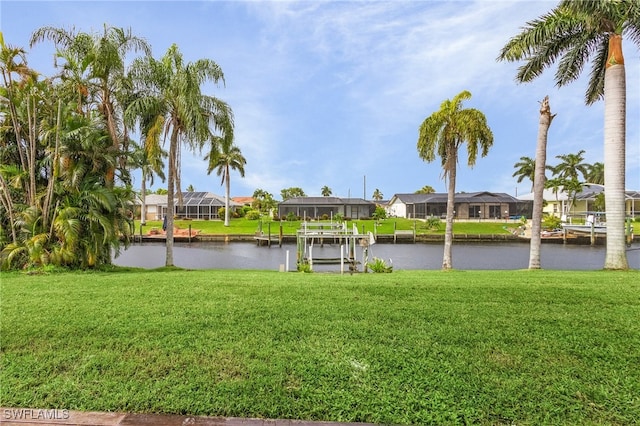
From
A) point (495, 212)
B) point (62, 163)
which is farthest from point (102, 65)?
point (495, 212)

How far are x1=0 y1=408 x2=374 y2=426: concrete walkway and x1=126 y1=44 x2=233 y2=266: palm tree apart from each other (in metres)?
11.9

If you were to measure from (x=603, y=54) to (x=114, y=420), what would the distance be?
16.2 m

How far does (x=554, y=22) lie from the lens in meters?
11.5

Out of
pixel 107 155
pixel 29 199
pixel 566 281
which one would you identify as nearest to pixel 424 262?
pixel 566 281

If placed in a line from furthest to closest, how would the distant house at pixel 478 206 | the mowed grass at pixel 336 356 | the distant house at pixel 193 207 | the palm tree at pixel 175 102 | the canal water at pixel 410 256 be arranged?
the distant house at pixel 193 207, the distant house at pixel 478 206, the canal water at pixel 410 256, the palm tree at pixel 175 102, the mowed grass at pixel 336 356

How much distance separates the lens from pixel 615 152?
1042cm

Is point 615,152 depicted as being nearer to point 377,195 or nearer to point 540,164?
point 540,164

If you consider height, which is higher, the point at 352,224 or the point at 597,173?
the point at 597,173

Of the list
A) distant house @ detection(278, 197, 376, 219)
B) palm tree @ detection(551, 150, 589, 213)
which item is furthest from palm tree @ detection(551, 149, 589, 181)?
distant house @ detection(278, 197, 376, 219)

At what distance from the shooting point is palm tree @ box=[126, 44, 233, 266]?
13.2 metres

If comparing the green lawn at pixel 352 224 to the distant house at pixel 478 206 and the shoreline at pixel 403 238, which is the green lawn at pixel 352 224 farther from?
the distant house at pixel 478 206

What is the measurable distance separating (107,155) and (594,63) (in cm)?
1641

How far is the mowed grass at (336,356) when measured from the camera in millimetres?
2729

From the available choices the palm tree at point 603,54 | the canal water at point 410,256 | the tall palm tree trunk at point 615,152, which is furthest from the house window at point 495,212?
the tall palm tree trunk at point 615,152
